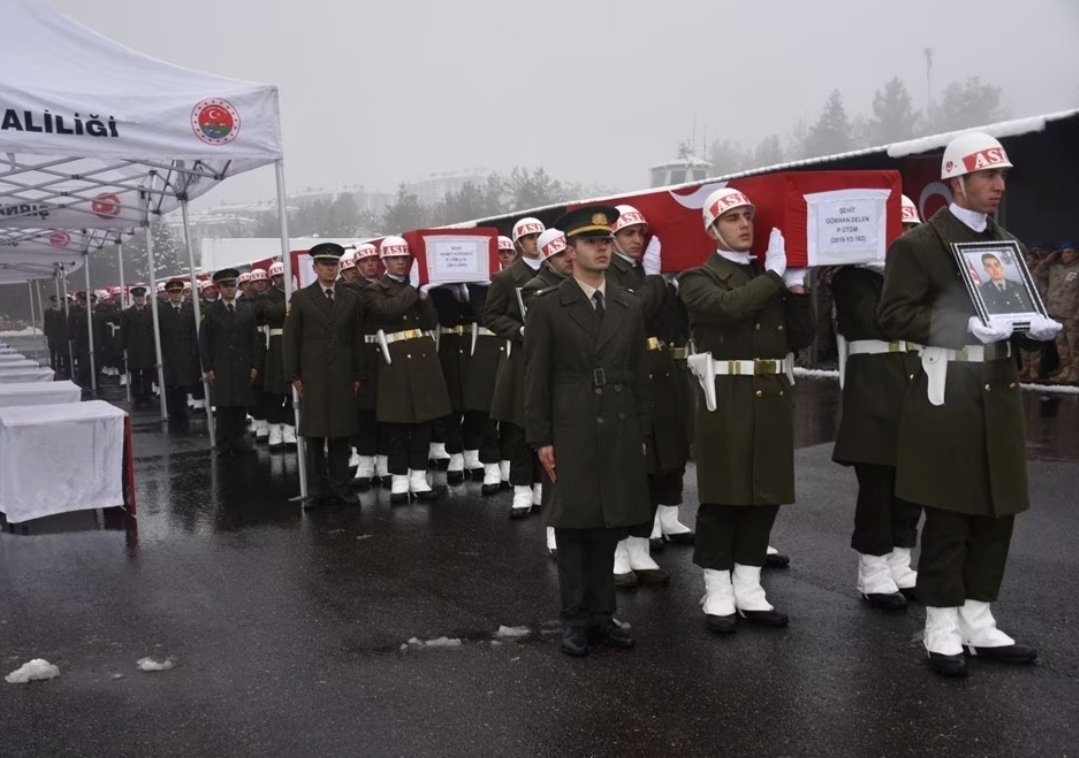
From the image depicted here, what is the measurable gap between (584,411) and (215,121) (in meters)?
4.67

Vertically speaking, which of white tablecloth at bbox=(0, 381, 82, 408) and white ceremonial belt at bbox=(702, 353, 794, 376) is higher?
white ceremonial belt at bbox=(702, 353, 794, 376)

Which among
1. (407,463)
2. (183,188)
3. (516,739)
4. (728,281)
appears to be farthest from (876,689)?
(183,188)

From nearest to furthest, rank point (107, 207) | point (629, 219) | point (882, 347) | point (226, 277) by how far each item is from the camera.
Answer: point (882, 347) → point (629, 219) → point (226, 277) → point (107, 207)

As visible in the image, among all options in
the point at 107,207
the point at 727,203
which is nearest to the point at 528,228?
the point at 727,203

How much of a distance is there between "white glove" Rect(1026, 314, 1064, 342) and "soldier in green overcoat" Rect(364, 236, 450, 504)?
5.09 m

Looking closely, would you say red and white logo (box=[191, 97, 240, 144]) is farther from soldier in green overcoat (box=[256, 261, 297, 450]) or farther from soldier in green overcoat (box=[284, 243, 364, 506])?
soldier in green overcoat (box=[256, 261, 297, 450])

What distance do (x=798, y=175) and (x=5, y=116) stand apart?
5226 millimetres

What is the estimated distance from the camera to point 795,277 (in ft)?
15.4

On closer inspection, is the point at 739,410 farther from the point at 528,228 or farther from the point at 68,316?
the point at 68,316

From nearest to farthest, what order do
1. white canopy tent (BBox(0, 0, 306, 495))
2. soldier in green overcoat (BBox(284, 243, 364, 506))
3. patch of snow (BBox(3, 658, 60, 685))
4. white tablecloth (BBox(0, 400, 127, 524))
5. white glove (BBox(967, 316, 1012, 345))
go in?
white glove (BBox(967, 316, 1012, 345)) < patch of snow (BBox(3, 658, 60, 685)) < white canopy tent (BBox(0, 0, 306, 495)) < white tablecloth (BBox(0, 400, 127, 524)) < soldier in green overcoat (BBox(284, 243, 364, 506))

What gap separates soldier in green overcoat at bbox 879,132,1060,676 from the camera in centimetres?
417

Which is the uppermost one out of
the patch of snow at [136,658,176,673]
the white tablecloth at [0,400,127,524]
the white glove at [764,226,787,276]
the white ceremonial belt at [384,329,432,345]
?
the white glove at [764,226,787,276]

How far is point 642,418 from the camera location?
477 centimetres

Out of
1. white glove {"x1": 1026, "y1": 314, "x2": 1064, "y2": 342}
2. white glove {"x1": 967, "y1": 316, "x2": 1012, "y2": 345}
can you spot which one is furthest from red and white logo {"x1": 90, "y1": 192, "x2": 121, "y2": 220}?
white glove {"x1": 1026, "y1": 314, "x2": 1064, "y2": 342}
